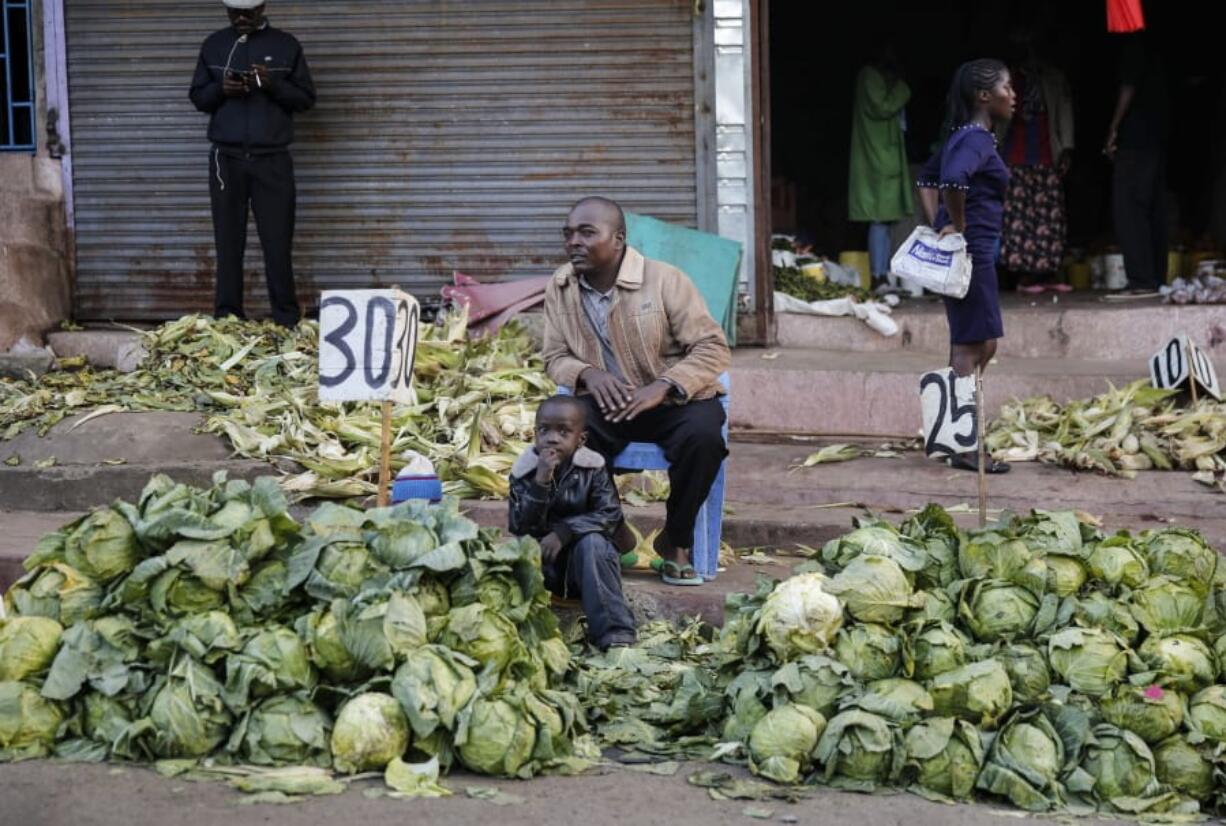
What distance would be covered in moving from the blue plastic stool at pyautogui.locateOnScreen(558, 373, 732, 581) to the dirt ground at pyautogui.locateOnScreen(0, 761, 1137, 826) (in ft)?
6.15

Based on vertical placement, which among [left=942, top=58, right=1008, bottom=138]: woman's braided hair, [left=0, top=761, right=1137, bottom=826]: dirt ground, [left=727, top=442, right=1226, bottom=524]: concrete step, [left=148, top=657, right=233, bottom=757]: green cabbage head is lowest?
[left=0, top=761, right=1137, bottom=826]: dirt ground

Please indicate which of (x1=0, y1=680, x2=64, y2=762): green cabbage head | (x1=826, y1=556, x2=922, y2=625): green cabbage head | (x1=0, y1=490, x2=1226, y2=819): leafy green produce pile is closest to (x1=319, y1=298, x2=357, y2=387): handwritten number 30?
(x1=0, y1=490, x2=1226, y2=819): leafy green produce pile

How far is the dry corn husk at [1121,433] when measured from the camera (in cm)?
754

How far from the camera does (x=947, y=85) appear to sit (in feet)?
45.2

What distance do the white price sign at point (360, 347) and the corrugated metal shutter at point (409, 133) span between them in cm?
452

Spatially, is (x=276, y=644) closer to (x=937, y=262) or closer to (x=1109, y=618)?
(x=1109, y=618)

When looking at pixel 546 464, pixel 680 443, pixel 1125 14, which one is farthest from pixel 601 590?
pixel 1125 14

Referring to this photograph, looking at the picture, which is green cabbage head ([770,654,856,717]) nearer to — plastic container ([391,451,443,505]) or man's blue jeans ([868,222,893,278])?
plastic container ([391,451,443,505])

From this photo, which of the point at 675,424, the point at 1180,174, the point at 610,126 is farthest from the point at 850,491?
the point at 1180,174

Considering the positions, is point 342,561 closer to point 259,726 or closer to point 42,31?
point 259,726

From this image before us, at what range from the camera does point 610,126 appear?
9953mm

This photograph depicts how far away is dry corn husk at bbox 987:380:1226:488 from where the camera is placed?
24.7ft

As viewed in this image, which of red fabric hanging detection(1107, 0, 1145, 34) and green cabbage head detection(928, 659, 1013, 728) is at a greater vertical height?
red fabric hanging detection(1107, 0, 1145, 34)

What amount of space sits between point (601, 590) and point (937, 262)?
2606mm
